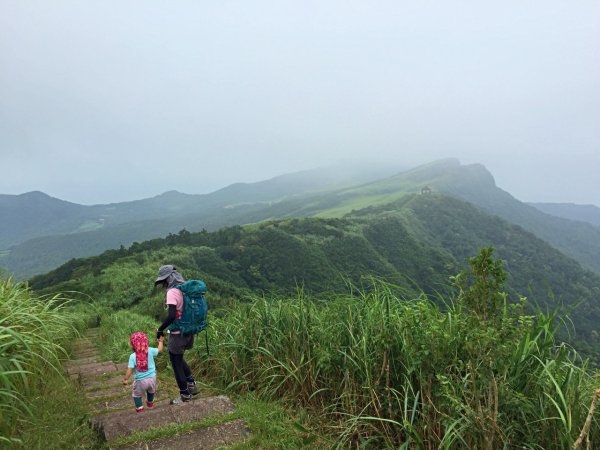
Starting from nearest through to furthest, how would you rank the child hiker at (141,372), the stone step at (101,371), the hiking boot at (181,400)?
the child hiker at (141,372) → the hiking boot at (181,400) → the stone step at (101,371)

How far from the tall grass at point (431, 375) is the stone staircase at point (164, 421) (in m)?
0.73

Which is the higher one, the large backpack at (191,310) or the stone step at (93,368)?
the large backpack at (191,310)

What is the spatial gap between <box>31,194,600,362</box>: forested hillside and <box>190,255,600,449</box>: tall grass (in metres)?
3.57

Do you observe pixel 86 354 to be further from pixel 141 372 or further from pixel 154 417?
pixel 154 417

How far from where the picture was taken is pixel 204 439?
3307mm

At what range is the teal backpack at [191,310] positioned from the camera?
4395mm

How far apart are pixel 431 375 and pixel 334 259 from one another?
168 ft

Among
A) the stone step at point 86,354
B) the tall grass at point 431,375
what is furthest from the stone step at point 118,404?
the stone step at point 86,354

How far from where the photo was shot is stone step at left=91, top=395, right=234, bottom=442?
3.42 meters

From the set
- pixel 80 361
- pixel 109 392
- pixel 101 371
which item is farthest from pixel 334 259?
pixel 109 392

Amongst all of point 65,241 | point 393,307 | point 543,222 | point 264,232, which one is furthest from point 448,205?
point 65,241

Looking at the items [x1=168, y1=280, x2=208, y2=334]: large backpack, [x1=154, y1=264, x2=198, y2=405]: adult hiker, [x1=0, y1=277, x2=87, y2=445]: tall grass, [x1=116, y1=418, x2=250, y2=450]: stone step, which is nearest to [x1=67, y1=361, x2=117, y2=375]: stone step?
[x1=0, y1=277, x2=87, y2=445]: tall grass

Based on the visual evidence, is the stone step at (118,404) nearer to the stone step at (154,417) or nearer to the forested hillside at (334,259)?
the stone step at (154,417)

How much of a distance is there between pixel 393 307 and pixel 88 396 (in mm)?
3782
